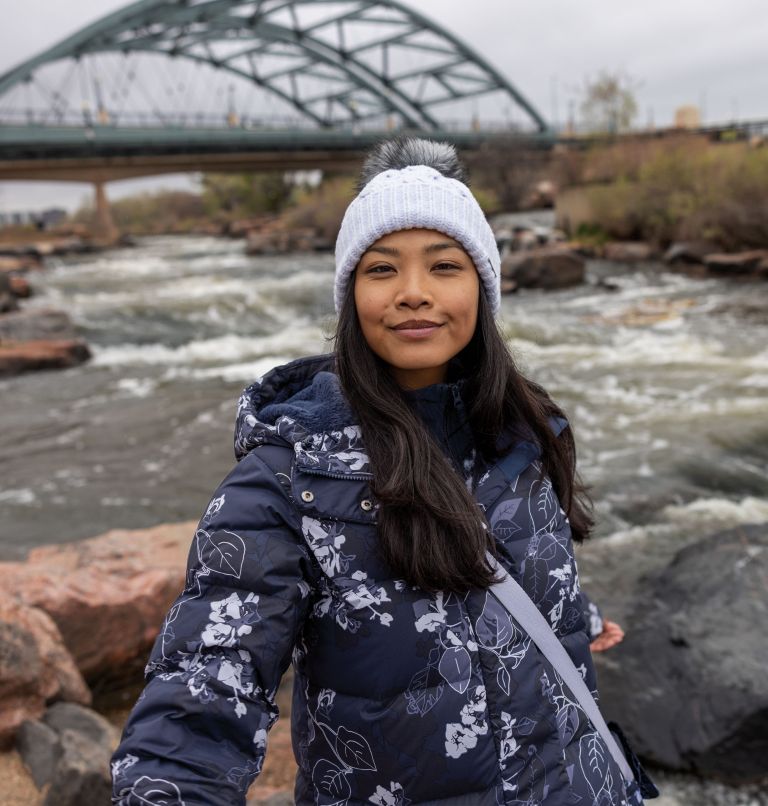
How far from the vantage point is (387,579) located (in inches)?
45.8

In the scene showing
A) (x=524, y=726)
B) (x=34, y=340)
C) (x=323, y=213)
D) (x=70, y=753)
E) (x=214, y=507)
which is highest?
(x=214, y=507)

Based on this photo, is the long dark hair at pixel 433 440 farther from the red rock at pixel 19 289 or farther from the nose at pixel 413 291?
the red rock at pixel 19 289

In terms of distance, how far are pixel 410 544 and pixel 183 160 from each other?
113 feet

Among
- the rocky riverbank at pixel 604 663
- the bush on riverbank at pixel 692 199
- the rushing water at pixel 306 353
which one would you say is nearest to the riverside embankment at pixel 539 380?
the rushing water at pixel 306 353

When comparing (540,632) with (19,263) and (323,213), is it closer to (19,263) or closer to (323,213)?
(19,263)

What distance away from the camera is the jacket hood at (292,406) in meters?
1.21

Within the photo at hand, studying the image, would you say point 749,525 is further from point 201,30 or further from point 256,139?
point 201,30

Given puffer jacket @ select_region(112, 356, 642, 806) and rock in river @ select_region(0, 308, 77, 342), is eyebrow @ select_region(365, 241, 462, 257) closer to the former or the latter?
puffer jacket @ select_region(112, 356, 642, 806)

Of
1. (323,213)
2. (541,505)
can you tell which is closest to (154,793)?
(541,505)

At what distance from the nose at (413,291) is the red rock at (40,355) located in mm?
9782

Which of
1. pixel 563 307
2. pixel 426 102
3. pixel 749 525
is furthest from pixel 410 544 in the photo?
pixel 426 102

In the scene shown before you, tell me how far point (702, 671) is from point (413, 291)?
2109 mm

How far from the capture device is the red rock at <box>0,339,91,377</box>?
391 inches

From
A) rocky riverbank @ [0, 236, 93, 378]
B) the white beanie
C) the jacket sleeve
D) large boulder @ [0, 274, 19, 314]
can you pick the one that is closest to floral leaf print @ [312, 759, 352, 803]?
A: the jacket sleeve
